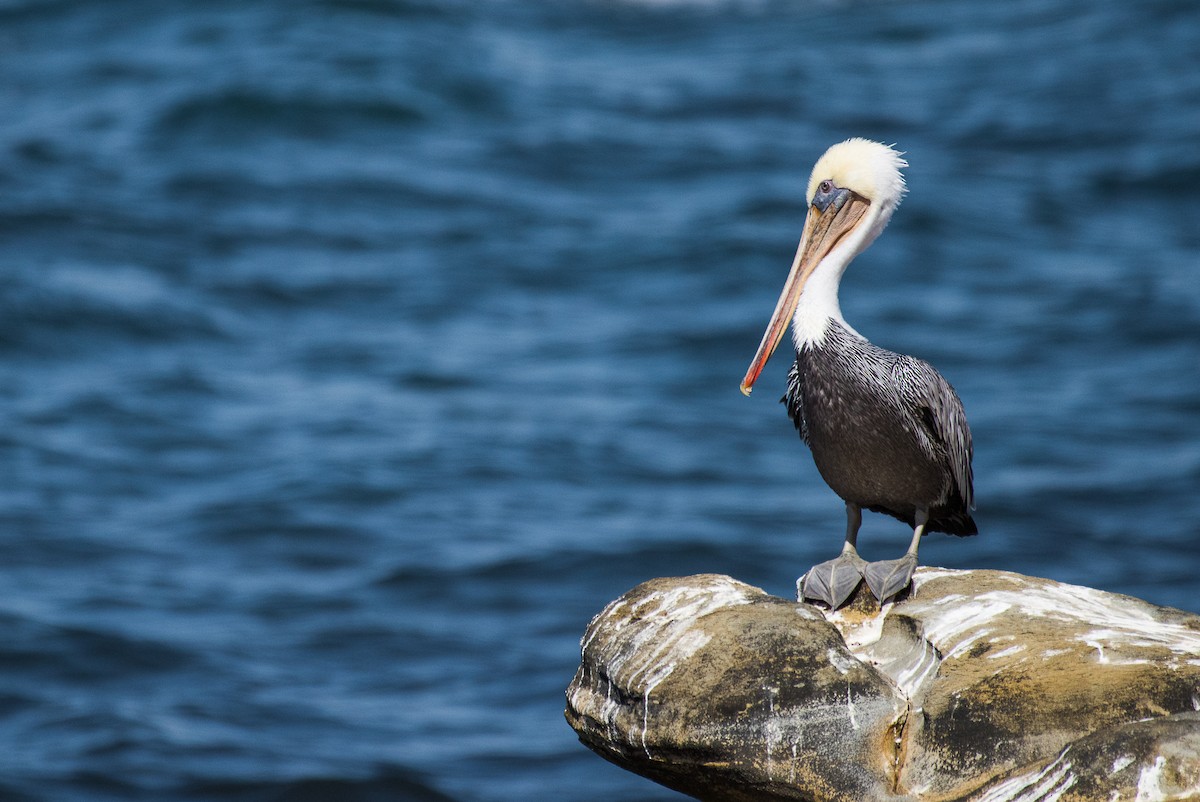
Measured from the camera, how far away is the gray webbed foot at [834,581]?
5.46 m

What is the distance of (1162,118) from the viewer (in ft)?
72.2

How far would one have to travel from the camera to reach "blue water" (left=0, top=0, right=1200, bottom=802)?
424 inches

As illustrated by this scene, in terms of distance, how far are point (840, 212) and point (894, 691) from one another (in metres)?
1.86

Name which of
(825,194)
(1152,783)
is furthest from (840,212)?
(1152,783)

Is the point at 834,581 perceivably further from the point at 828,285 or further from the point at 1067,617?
the point at 828,285

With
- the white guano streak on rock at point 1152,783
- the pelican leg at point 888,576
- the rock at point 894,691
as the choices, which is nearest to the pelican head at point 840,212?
the pelican leg at point 888,576

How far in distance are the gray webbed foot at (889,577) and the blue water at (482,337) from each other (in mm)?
4059

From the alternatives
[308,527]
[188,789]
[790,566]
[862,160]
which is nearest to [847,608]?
[862,160]

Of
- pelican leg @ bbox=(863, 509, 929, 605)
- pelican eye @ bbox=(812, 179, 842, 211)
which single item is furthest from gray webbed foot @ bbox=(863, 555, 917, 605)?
pelican eye @ bbox=(812, 179, 842, 211)

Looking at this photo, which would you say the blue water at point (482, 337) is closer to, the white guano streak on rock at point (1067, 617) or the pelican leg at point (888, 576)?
the pelican leg at point (888, 576)

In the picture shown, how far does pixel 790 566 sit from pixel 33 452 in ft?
22.4

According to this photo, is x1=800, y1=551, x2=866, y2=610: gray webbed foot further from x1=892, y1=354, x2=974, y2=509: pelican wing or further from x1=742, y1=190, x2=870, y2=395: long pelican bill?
x1=742, y1=190, x2=870, y2=395: long pelican bill

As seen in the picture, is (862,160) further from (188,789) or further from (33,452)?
(33,452)

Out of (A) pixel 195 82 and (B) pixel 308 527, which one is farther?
(A) pixel 195 82
